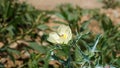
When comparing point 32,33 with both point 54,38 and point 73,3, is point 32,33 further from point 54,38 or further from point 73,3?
point 73,3

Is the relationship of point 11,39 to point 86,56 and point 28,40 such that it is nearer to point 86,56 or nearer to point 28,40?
point 28,40

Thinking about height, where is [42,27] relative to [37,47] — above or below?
above

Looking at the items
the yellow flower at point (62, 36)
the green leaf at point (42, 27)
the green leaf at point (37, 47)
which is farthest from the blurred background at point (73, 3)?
the yellow flower at point (62, 36)

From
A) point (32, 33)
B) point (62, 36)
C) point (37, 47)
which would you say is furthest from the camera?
point (32, 33)

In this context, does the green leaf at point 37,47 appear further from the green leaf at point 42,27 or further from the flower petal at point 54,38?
the flower petal at point 54,38

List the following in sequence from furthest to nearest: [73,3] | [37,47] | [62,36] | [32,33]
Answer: [73,3]
[32,33]
[37,47]
[62,36]

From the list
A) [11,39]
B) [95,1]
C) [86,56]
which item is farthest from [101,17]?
[95,1]

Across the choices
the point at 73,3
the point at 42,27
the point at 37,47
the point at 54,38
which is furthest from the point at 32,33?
the point at 73,3

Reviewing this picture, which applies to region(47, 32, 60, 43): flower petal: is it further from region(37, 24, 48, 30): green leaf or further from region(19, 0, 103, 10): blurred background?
region(19, 0, 103, 10): blurred background

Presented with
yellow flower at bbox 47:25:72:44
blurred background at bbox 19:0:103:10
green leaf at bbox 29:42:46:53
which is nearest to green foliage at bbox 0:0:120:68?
green leaf at bbox 29:42:46:53
